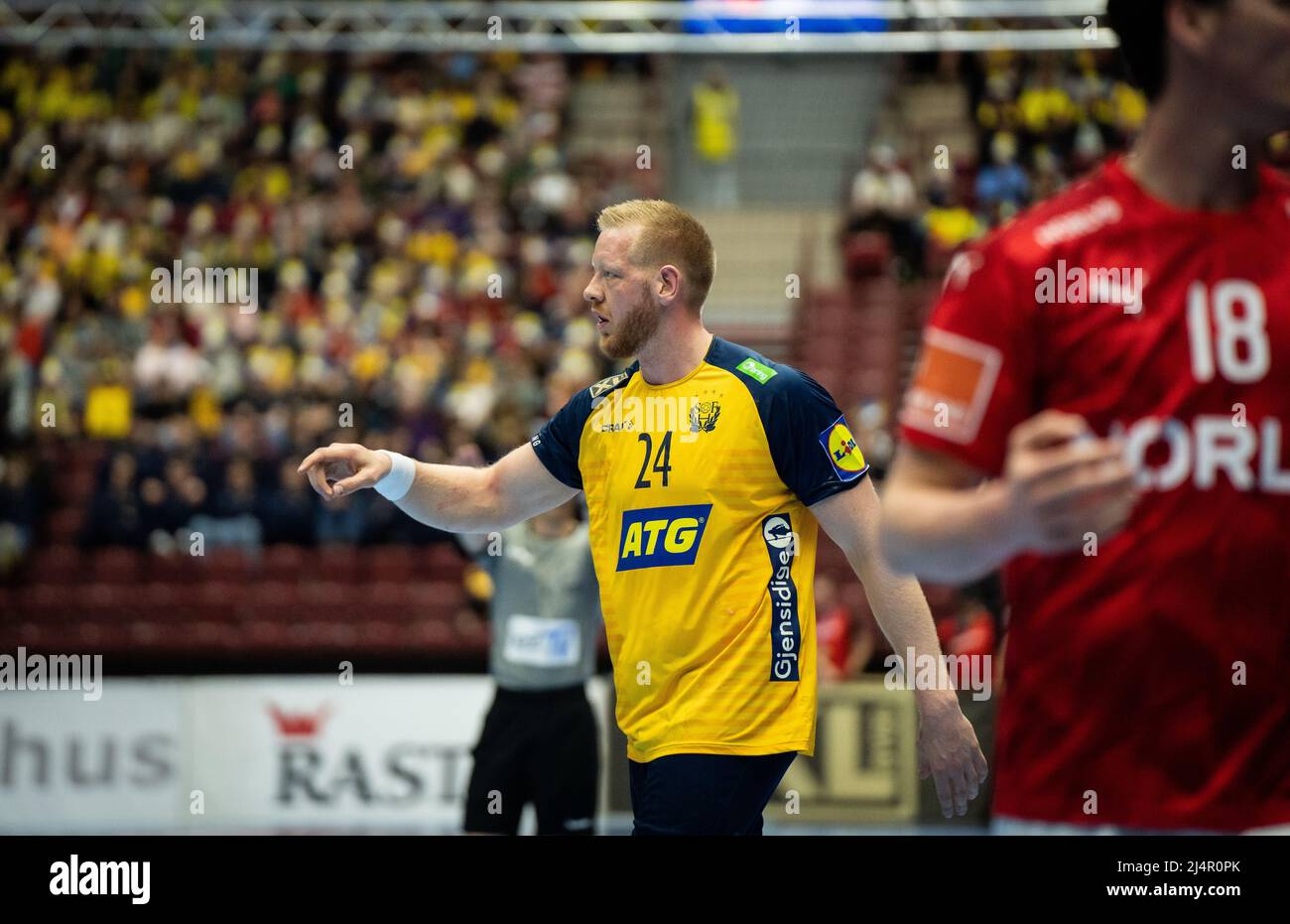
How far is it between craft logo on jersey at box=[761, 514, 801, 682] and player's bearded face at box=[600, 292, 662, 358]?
2.34 feet

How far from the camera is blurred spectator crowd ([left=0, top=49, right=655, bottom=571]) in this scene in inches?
620

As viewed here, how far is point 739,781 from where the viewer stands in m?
4.51

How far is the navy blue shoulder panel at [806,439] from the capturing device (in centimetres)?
459

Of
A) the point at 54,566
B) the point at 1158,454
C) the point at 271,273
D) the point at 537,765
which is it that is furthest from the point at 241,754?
the point at 1158,454

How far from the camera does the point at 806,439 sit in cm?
461

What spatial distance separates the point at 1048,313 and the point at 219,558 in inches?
535

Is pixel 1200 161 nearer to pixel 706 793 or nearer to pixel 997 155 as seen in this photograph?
pixel 706 793

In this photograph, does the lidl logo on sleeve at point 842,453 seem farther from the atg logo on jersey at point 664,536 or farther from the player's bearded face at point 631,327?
the player's bearded face at point 631,327

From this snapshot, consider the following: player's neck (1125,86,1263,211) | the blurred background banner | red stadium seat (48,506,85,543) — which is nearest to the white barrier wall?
the blurred background banner

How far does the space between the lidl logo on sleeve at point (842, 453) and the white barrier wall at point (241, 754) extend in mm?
7618

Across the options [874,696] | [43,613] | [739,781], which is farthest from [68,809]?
[739,781]

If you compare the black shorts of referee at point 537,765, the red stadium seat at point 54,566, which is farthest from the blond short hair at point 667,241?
the red stadium seat at point 54,566

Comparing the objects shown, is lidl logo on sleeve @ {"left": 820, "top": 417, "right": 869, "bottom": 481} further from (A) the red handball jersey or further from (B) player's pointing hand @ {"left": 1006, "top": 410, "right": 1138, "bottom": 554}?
(B) player's pointing hand @ {"left": 1006, "top": 410, "right": 1138, "bottom": 554}
